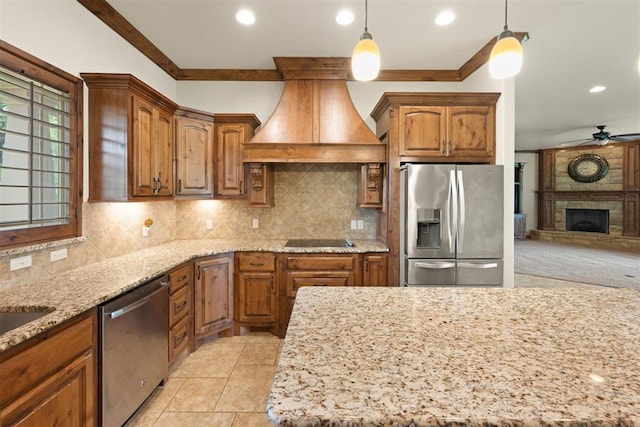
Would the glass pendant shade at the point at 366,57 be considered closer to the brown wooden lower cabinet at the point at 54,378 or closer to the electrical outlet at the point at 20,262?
the brown wooden lower cabinet at the point at 54,378

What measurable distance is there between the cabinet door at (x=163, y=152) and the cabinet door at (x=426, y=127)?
229 cm

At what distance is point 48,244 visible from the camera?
1.93 m

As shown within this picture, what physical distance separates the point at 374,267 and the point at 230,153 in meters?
2.00

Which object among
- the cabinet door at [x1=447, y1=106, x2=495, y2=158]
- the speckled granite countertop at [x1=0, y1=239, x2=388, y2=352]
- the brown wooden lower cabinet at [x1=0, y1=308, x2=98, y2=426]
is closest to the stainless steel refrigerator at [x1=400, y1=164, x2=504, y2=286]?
the cabinet door at [x1=447, y1=106, x2=495, y2=158]

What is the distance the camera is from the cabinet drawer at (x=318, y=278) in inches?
119

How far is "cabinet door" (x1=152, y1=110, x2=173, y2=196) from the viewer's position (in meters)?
2.72

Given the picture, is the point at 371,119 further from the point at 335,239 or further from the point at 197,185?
the point at 197,185

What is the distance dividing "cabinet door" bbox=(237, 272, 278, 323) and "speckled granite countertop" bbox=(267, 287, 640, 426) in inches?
69.8

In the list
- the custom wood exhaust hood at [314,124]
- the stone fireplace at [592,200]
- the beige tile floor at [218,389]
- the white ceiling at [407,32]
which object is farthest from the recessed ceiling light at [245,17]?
the stone fireplace at [592,200]

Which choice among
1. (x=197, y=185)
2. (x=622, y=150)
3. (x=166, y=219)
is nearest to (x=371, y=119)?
(x=197, y=185)

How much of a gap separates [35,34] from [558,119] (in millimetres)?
7783

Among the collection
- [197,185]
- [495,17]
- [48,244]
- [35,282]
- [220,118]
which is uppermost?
[495,17]

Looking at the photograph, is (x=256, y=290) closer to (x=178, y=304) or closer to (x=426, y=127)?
(x=178, y=304)

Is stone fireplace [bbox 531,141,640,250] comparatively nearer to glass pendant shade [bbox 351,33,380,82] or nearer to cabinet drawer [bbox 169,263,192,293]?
glass pendant shade [bbox 351,33,380,82]
